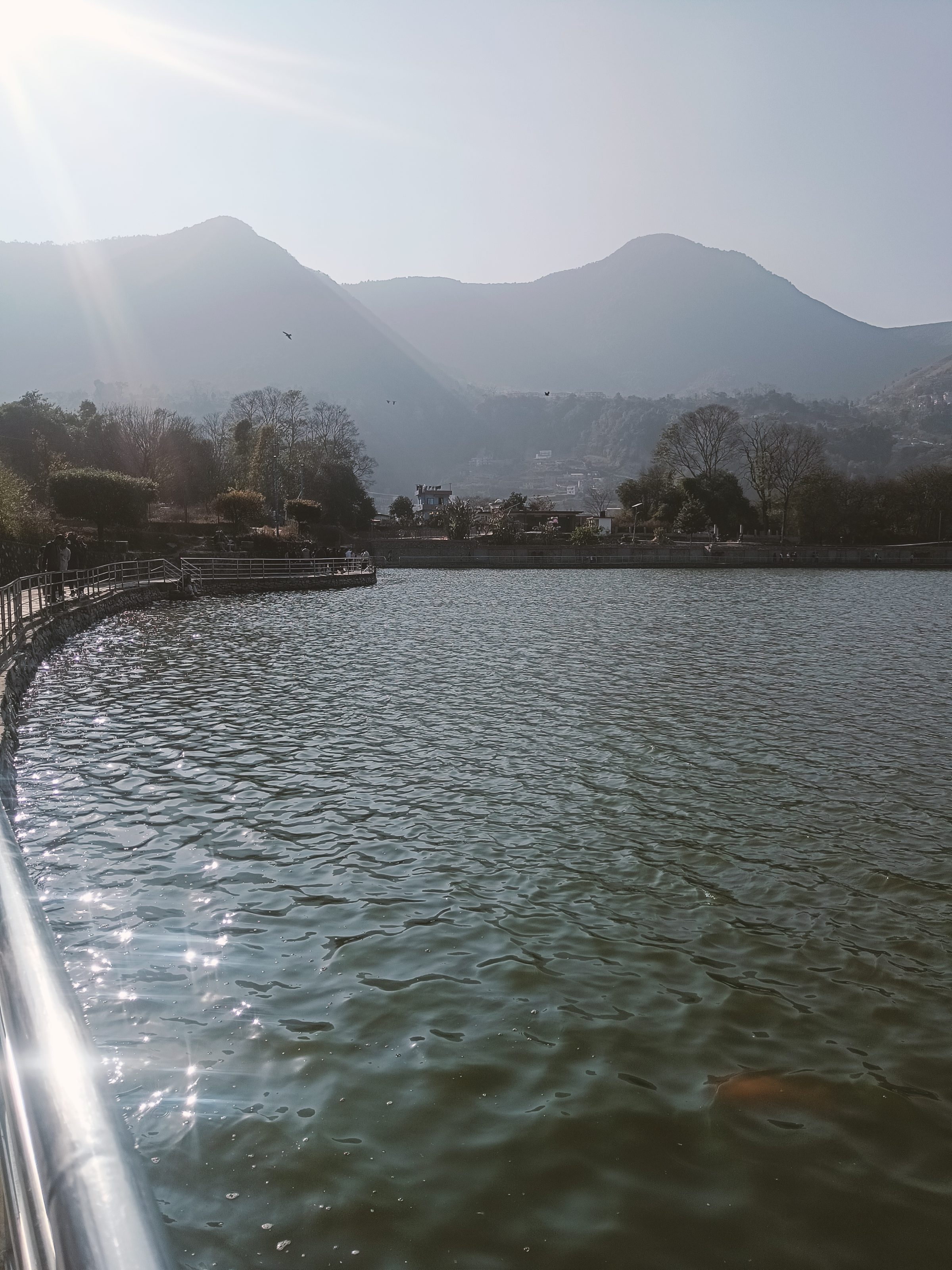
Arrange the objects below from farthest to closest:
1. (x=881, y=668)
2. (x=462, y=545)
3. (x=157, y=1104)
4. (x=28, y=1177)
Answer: (x=462, y=545) < (x=881, y=668) < (x=157, y=1104) < (x=28, y=1177)

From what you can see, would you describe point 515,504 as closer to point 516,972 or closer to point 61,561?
point 61,561

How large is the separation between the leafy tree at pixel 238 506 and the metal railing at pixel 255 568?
978 centimetres

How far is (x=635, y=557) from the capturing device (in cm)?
8325

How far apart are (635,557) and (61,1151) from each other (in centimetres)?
8341

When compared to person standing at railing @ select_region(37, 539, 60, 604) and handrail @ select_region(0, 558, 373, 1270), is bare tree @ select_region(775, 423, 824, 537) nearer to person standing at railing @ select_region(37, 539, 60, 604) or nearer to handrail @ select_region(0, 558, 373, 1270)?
person standing at railing @ select_region(37, 539, 60, 604)

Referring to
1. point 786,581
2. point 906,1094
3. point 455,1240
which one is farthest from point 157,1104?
point 786,581

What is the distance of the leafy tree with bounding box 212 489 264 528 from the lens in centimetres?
6575

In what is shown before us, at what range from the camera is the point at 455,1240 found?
4.35 m

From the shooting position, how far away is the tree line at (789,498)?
96812mm

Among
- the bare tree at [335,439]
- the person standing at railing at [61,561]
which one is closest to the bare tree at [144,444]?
the bare tree at [335,439]

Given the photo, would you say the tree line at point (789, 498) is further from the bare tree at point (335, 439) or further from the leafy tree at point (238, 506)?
the leafy tree at point (238, 506)

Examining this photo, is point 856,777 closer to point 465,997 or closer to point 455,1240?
point 465,997

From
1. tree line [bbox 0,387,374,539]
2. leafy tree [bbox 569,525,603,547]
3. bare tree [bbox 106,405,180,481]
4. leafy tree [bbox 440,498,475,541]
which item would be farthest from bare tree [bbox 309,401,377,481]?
leafy tree [bbox 569,525,603,547]

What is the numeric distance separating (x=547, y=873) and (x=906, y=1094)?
396 cm
